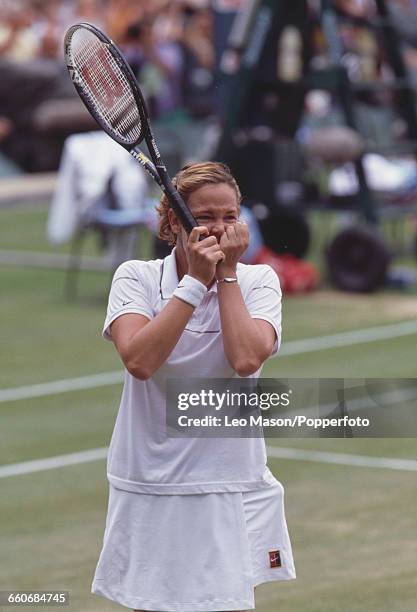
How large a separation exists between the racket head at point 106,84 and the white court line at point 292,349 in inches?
224

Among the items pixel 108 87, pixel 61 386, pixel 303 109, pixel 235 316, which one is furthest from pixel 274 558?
pixel 303 109

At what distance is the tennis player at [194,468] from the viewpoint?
3.82 metres

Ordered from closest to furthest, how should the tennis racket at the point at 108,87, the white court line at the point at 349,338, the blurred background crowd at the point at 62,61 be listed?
Result: 1. the tennis racket at the point at 108,87
2. the white court line at the point at 349,338
3. the blurred background crowd at the point at 62,61

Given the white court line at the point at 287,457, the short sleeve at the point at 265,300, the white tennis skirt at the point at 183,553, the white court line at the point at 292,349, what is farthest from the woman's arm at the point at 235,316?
the white court line at the point at 292,349

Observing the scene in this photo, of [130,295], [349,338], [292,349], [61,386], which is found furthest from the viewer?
[349,338]

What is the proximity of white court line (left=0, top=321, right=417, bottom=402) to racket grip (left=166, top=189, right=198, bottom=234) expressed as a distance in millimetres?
6047

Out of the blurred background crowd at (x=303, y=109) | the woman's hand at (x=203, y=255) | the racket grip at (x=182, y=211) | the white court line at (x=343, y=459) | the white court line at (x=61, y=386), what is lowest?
the woman's hand at (x=203, y=255)

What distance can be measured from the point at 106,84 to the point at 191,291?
2.72 ft

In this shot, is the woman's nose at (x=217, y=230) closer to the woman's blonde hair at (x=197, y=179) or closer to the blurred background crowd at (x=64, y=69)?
the woman's blonde hair at (x=197, y=179)

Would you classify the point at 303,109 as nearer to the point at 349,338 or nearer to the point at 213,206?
the point at 349,338

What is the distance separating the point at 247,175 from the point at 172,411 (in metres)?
10.9

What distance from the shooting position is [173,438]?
12.8ft

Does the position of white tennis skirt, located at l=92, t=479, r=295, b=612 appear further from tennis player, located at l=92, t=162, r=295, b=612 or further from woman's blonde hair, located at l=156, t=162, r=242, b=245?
woman's blonde hair, located at l=156, t=162, r=242, b=245

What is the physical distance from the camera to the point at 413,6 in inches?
938
